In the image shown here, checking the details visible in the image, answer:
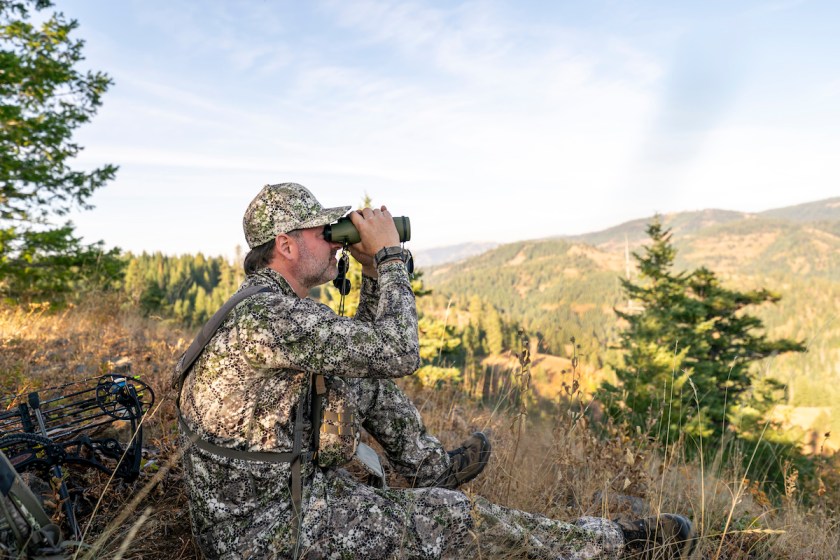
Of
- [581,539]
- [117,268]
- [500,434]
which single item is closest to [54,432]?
[581,539]

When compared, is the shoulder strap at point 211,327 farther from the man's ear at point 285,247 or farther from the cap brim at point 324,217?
the cap brim at point 324,217

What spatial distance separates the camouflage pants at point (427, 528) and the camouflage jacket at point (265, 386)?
0.11 meters

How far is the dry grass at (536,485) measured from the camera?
268 cm

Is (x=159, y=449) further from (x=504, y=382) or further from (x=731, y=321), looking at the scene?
(x=731, y=321)

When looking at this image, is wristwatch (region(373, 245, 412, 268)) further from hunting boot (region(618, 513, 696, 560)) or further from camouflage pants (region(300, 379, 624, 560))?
hunting boot (region(618, 513, 696, 560))

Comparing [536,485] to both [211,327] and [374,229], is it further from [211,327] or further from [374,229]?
[211,327]

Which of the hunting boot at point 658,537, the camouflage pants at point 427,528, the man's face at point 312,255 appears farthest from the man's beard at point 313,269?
the hunting boot at point 658,537

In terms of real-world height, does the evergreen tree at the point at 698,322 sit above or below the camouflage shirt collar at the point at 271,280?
below

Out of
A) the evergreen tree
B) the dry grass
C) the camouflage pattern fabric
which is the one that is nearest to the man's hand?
the camouflage pattern fabric

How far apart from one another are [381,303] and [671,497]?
8.99 ft

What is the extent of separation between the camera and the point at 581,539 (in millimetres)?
2477

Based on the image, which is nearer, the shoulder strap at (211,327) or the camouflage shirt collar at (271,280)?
the shoulder strap at (211,327)

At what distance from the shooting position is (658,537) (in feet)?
8.90

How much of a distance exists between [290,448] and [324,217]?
3.49 ft
